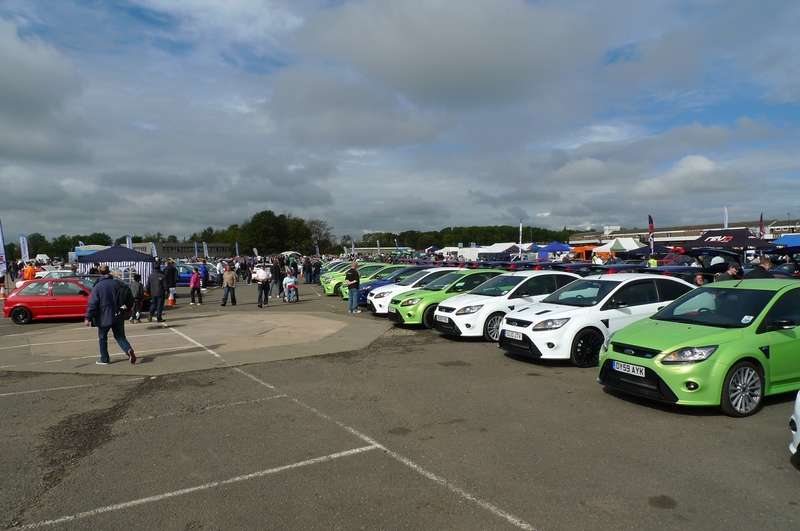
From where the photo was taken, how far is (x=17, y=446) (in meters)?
5.46

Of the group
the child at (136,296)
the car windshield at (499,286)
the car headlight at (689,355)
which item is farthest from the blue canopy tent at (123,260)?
the car headlight at (689,355)

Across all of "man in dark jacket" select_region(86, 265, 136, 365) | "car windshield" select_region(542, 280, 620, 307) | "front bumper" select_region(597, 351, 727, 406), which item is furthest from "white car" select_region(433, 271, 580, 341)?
"man in dark jacket" select_region(86, 265, 136, 365)

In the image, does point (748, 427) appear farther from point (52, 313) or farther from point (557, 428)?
point (52, 313)

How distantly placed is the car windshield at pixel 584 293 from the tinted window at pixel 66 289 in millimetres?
14359

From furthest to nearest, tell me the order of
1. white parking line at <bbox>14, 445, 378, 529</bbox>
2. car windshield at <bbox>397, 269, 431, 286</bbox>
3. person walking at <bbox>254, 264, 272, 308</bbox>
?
1. person walking at <bbox>254, 264, 272, 308</bbox>
2. car windshield at <bbox>397, 269, 431, 286</bbox>
3. white parking line at <bbox>14, 445, 378, 529</bbox>

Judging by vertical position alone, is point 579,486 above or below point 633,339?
below

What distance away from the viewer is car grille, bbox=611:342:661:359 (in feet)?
20.2

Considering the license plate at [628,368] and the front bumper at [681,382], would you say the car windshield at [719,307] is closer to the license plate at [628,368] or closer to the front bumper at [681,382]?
the front bumper at [681,382]

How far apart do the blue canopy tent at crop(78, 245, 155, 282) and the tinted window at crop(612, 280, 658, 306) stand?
21422mm

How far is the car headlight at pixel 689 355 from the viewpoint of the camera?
19.3ft

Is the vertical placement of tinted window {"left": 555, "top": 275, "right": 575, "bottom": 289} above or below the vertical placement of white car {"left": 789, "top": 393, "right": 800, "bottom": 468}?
above

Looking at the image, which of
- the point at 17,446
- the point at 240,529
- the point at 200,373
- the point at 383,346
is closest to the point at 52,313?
the point at 200,373

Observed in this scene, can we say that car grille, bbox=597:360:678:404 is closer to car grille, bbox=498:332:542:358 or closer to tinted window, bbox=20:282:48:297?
car grille, bbox=498:332:542:358

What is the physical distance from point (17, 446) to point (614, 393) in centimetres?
707
